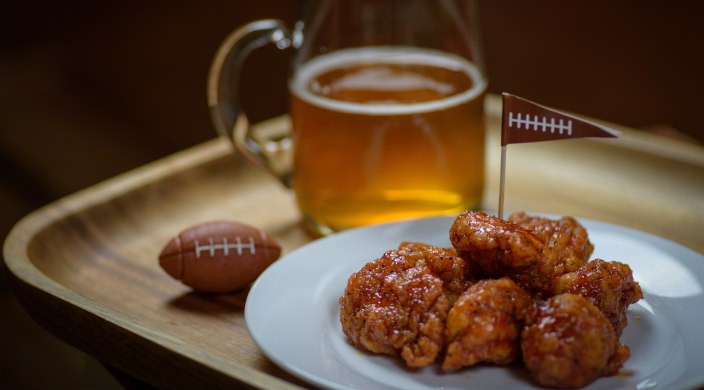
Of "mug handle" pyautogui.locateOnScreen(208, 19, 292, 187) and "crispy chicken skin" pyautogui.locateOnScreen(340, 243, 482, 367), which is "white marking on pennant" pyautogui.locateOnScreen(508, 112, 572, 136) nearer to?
"crispy chicken skin" pyautogui.locateOnScreen(340, 243, 482, 367)

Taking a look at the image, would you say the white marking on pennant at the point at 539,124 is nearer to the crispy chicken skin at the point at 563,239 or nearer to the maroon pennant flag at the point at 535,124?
the maroon pennant flag at the point at 535,124

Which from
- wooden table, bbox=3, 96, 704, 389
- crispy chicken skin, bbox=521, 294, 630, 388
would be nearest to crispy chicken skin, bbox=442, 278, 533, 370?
crispy chicken skin, bbox=521, 294, 630, 388

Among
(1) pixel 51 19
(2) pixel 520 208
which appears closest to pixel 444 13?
(2) pixel 520 208

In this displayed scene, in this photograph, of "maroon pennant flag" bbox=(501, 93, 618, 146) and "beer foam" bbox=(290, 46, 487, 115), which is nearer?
"maroon pennant flag" bbox=(501, 93, 618, 146)

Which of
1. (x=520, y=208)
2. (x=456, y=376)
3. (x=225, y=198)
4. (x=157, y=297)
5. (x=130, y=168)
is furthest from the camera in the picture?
(x=130, y=168)

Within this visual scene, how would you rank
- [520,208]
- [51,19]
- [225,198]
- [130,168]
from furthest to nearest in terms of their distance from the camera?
[130,168]
[51,19]
[225,198]
[520,208]

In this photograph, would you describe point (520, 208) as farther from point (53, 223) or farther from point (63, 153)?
point (63, 153)

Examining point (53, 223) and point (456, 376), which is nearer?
point (456, 376)
